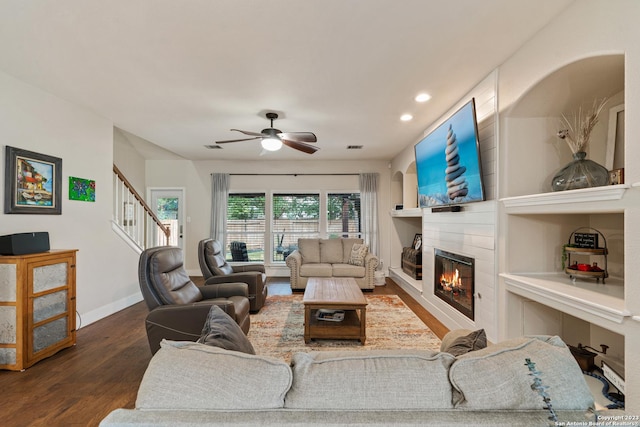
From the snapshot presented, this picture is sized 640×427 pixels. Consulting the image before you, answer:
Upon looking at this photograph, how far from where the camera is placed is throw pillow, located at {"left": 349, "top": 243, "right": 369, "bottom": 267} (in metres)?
5.42

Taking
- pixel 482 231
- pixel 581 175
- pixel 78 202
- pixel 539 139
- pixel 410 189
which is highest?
pixel 539 139

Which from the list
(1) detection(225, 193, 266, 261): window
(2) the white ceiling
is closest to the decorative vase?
(2) the white ceiling

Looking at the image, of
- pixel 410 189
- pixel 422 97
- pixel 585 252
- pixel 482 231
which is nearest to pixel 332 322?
pixel 482 231

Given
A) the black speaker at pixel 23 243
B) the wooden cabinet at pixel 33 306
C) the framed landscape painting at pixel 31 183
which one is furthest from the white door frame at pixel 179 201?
the black speaker at pixel 23 243

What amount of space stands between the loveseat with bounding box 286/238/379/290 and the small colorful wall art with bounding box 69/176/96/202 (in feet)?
9.73

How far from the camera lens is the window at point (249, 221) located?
21.3 ft

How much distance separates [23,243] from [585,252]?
441cm

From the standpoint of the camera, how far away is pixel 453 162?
306 centimetres

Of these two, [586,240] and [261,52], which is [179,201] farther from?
[586,240]

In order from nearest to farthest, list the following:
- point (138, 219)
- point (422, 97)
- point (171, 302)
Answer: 1. point (171, 302)
2. point (422, 97)
3. point (138, 219)

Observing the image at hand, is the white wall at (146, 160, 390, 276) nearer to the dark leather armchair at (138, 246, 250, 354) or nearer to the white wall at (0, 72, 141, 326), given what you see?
the white wall at (0, 72, 141, 326)

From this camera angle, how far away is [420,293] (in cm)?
445

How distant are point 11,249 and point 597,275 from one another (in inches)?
176

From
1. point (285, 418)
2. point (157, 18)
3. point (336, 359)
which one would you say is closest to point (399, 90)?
point (157, 18)
